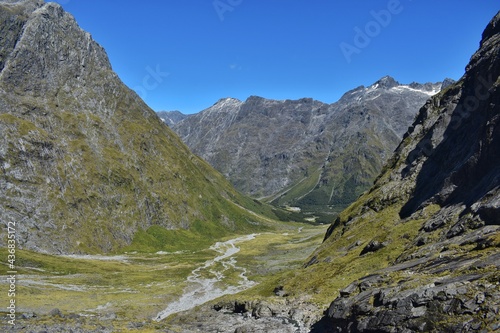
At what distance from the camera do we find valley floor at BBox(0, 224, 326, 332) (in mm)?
66562

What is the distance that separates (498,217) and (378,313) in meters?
30.8

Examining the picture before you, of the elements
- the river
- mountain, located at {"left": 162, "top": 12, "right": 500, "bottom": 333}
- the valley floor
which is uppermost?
mountain, located at {"left": 162, "top": 12, "right": 500, "bottom": 333}

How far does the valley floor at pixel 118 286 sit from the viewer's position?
66.6 m

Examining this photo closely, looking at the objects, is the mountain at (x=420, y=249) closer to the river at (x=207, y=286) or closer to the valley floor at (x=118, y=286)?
the valley floor at (x=118, y=286)

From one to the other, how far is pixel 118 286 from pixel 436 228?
4036 inches

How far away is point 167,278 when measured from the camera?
492 feet

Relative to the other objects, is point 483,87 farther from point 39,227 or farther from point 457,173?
point 39,227

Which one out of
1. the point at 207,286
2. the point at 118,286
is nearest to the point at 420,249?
the point at 207,286

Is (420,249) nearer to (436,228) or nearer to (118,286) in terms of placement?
(436,228)

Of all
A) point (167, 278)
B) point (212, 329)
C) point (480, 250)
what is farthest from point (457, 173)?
point (167, 278)

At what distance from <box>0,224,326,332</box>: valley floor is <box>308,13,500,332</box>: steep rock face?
115 feet

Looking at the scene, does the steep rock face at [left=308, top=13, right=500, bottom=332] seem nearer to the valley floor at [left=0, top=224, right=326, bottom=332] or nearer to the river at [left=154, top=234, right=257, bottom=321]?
the river at [left=154, top=234, right=257, bottom=321]

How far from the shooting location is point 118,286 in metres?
131

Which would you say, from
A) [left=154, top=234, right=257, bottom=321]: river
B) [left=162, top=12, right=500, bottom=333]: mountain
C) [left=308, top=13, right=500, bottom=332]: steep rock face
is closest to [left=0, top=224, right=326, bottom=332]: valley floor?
[left=154, top=234, right=257, bottom=321]: river
